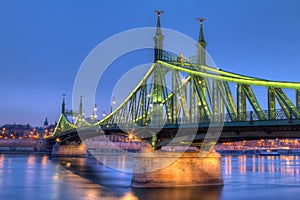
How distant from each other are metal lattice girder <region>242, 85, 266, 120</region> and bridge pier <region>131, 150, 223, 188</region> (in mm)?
10932

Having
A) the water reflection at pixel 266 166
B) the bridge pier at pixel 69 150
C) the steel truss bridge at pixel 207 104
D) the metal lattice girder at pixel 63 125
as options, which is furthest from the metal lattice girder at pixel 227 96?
the metal lattice girder at pixel 63 125

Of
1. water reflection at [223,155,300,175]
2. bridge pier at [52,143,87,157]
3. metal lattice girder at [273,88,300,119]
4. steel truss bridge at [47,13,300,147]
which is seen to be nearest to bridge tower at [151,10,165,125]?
steel truss bridge at [47,13,300,147]

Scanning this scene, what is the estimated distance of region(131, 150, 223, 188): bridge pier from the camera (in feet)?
135

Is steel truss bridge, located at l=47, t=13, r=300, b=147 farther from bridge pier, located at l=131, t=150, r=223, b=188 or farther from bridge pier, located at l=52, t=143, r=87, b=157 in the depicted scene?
bridge pier, located at l=52, t=143, r=87, b=157

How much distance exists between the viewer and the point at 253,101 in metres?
34.1

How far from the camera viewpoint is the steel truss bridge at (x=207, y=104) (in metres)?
31.3

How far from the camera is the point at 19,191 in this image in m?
43.0

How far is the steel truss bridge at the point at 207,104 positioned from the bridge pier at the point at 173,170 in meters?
3.07

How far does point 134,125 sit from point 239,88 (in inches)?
727

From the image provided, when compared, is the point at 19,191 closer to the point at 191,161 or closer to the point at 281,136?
the point at 191,161

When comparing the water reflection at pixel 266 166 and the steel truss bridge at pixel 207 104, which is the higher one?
the steel truss bridge at pixel 207 104

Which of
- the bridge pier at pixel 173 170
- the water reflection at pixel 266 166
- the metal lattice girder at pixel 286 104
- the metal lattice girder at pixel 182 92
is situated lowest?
the water reflection at pixel 266 166

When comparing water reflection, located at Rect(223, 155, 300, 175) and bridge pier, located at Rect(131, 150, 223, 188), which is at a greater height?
bridge pier, located at Rect(131, 150, 223, 188)

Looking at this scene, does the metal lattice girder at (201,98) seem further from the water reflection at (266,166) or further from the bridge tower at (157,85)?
the water reflection at (266,166)
